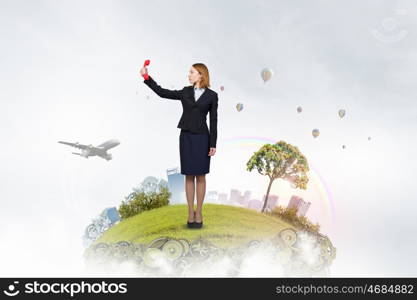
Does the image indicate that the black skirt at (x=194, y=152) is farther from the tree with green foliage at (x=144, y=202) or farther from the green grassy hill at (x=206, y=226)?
the tree with green foliage at (x=144, y=202)

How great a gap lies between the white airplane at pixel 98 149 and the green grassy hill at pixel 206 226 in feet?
4.08

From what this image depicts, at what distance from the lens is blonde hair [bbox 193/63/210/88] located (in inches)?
237

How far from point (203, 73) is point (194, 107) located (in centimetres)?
50

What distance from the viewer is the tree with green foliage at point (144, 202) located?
798cm

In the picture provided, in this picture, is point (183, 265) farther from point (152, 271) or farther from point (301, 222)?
point (301, 222)

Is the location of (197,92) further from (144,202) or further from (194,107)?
(144,202)

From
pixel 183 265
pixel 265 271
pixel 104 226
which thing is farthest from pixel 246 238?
pixel 104 226

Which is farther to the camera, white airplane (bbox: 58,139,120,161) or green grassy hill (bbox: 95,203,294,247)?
white airplane (bbox: 58,139,120,161)

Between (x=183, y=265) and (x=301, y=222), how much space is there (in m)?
2.94

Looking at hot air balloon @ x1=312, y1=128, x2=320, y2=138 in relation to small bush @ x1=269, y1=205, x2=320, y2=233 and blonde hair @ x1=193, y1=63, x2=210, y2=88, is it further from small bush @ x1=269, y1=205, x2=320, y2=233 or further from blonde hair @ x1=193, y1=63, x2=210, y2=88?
blonde hair @ x1=193, y1=63, x2=210, y2=88

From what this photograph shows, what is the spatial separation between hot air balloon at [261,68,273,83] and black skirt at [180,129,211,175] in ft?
7.13

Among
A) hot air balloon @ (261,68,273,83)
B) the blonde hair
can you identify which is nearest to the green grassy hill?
the blonde hair

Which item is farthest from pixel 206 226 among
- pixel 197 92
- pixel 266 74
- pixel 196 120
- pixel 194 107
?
pixel 266 74

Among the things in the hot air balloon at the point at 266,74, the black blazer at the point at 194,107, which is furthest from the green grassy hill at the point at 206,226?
the hot air balloon at the point at 266,74
